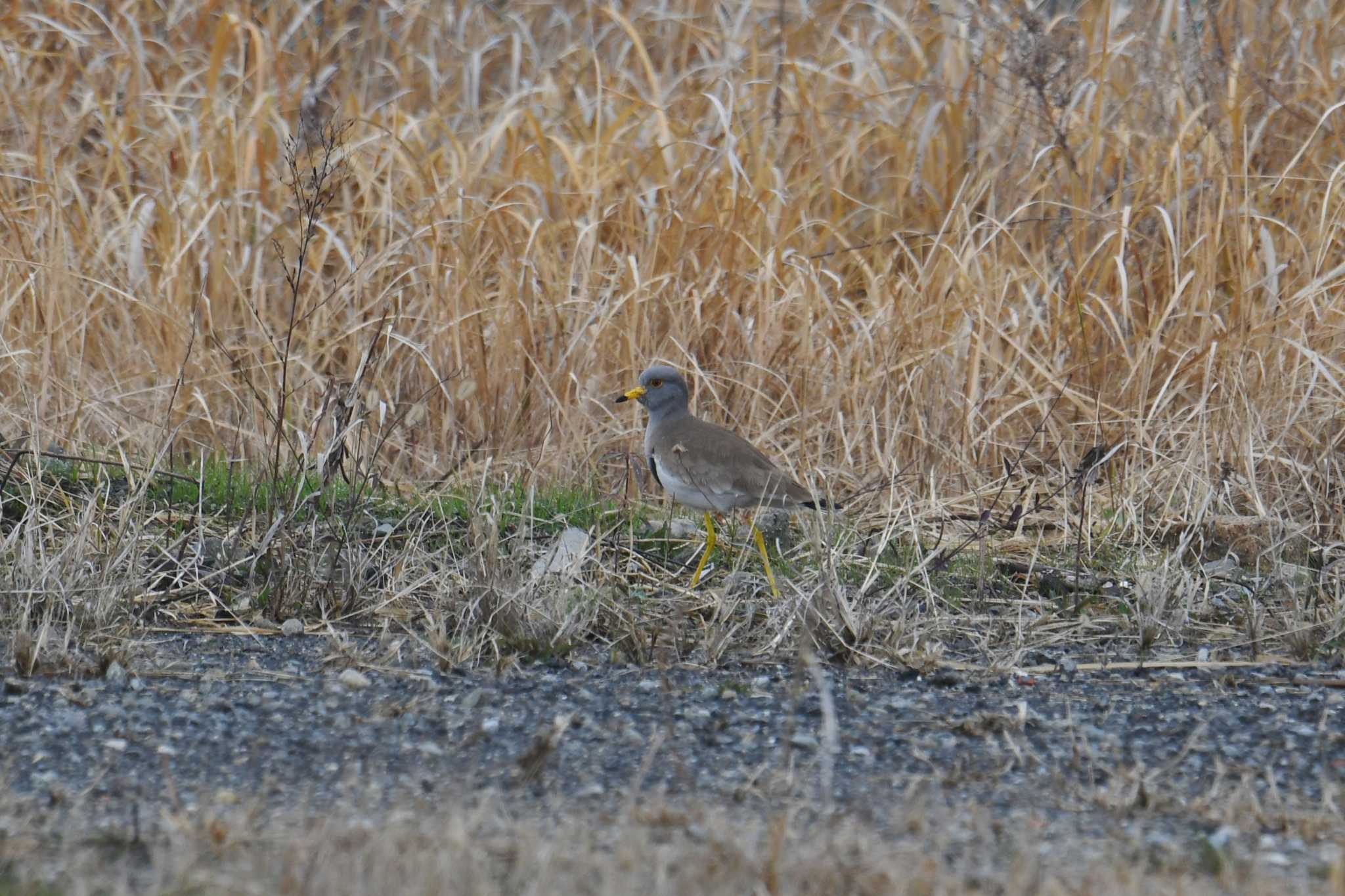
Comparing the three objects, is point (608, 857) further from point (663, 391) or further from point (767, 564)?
point (663, 391)

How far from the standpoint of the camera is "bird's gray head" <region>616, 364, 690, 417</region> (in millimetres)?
5254

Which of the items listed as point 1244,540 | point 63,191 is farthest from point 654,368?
point 63,191

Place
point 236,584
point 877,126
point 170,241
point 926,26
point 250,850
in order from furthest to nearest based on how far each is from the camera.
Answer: point 926,26
point 877,126
point 170,241
point 236,584
point 250,850

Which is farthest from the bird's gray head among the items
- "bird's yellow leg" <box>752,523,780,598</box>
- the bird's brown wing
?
"bird's yellow leg" <box>752,523,780,598</box>

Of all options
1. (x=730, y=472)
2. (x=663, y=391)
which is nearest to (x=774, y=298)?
(x=663, y=391)

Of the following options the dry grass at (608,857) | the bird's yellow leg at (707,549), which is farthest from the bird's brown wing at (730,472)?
the dry grass at (608,857)

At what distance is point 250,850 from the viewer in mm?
2598

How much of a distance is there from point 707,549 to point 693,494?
0.59 feet

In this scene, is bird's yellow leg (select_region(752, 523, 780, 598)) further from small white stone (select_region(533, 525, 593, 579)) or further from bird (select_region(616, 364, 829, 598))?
small white stone (select_region(533, 525, 593, 579))

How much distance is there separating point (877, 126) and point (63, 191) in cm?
355

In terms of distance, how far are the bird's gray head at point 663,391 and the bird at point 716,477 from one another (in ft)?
0.58

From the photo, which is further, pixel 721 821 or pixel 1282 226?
pixel 1282 226

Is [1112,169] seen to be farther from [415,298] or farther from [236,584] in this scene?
[236,584]

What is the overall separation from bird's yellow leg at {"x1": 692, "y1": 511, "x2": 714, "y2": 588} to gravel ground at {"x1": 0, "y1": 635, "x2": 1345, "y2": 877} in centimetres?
70
